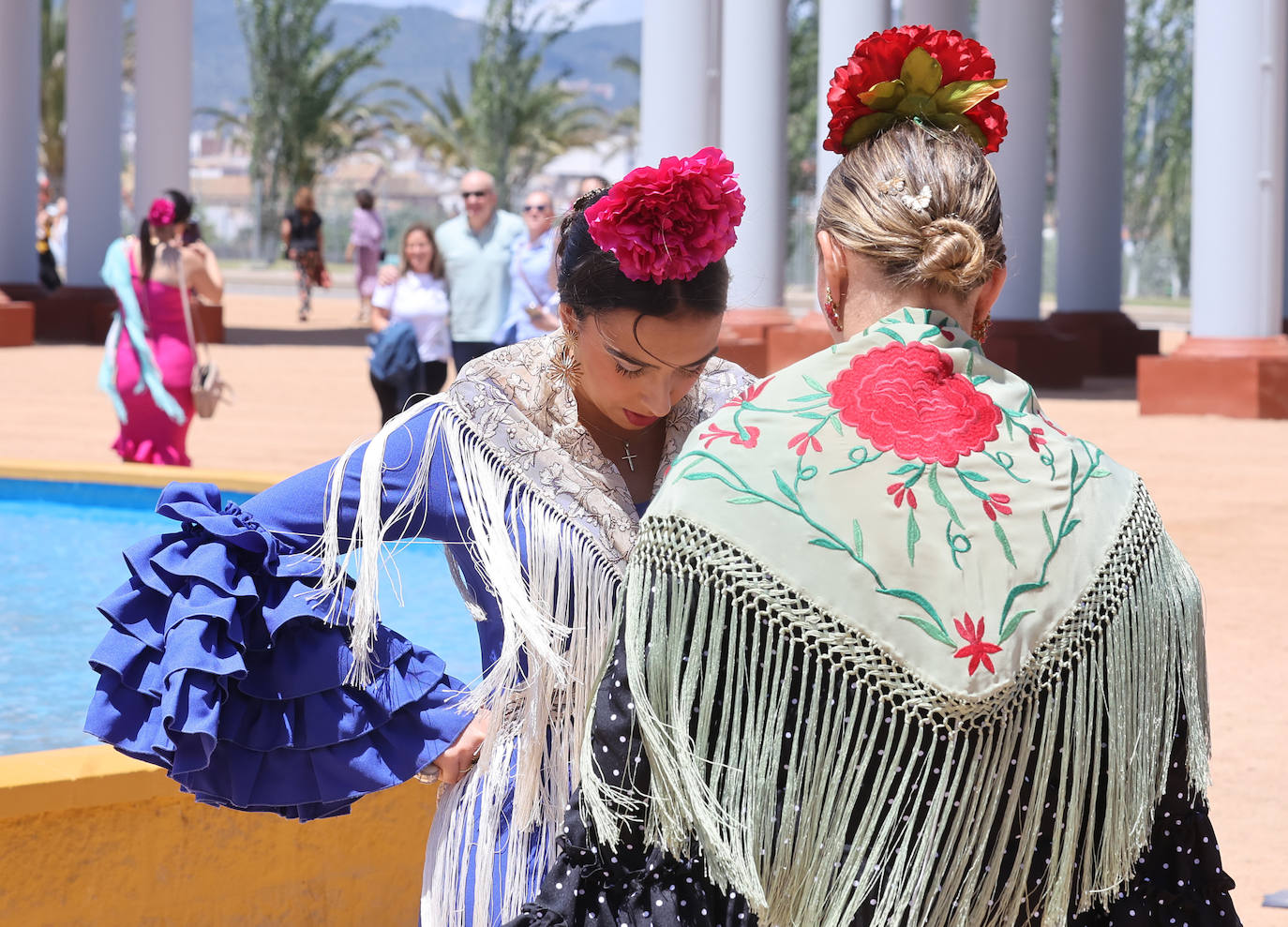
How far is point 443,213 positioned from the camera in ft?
162

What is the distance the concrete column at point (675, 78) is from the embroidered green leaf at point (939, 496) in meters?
11.6

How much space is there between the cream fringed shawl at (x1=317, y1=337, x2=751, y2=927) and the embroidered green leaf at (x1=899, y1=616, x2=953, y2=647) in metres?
0.59

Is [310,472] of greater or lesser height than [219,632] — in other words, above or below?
above

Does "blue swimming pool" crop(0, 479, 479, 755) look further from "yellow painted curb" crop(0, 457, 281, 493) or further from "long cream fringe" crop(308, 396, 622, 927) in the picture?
"long cream fringe" crop(308, 396, 622, 927)

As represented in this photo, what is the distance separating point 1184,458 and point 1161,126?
45563 mm

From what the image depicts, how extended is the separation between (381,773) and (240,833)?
1451 millimetres

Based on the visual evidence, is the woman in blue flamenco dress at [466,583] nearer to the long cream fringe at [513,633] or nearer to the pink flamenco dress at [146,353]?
the long cream fringe at [513,633]

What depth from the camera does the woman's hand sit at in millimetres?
2180

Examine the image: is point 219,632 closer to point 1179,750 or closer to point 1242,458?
point 1179,750

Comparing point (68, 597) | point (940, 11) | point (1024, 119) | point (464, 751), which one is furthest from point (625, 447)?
point (1024, 119)

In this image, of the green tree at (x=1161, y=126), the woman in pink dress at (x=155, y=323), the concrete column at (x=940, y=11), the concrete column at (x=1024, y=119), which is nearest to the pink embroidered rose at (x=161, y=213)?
the woman in pink dress at (x=155, y=323)

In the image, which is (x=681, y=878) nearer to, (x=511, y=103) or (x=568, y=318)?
(x=568, y=318)

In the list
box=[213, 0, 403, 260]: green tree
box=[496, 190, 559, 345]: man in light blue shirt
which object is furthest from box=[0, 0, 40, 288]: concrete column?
box=[213, 0, 403, 260]: green tree

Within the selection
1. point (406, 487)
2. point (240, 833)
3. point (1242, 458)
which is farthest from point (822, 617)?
point (1242, 458)
